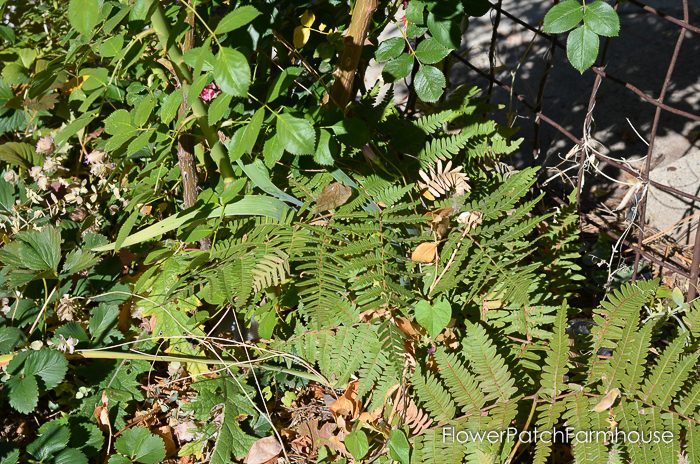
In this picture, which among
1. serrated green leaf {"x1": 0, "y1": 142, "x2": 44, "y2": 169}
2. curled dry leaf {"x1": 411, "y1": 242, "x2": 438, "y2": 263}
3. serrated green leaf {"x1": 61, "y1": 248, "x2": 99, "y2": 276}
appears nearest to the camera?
curled dry leaf {"x1": 411, "y1": 242, "x2": 438, "y2": 263}

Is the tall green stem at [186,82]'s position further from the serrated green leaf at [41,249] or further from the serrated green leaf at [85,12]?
the serrated green leaf at [41,249]

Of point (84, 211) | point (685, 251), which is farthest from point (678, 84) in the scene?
point (84, 211)

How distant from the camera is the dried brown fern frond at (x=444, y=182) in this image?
203 centimetres

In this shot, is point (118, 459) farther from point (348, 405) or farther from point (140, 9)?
point (140, 9)

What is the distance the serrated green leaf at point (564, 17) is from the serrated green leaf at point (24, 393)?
4.97 feet

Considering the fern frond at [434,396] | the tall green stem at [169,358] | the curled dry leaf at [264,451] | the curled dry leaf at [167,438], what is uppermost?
the fern frond at [434,396]

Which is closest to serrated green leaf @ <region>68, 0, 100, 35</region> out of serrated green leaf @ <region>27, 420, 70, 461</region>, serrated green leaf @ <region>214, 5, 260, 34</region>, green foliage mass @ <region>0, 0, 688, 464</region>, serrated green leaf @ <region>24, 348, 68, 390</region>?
green foliage mass @ <region>0, 0, 688, 464</region>

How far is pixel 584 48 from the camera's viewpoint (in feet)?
5.02

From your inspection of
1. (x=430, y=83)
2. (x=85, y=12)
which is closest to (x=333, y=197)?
(x=430, y=83)

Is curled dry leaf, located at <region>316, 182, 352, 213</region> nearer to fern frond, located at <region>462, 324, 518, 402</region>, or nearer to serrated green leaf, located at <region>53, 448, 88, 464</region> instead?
fern frond, located at <region>462, 324, 518, 402</region>

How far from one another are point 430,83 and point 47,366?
48.8 inches

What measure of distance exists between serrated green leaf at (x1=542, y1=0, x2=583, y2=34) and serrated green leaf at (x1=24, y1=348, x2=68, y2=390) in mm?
1468

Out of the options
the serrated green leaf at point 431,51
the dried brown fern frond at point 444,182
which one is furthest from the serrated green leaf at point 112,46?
the dried brown fern frond at point 444,182

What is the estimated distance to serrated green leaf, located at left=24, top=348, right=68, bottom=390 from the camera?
1.82 m
